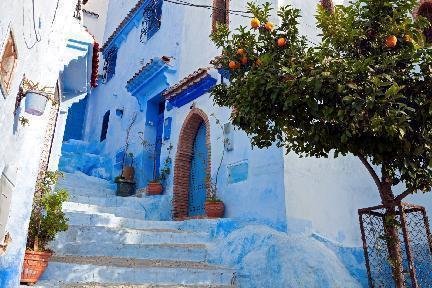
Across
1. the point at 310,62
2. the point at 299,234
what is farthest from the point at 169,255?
the point at 310,62

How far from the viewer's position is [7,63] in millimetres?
4074

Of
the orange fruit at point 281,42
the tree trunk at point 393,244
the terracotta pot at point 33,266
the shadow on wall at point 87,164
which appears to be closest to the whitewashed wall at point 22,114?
the terracotta pot at point 33,266

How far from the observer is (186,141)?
11.3 metres

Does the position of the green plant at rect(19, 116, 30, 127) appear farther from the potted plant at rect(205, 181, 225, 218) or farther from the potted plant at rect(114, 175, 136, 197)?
the potted plant at rect(114, 175, 136, 197)

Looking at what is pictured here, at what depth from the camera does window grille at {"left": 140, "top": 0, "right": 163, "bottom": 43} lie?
1536cm

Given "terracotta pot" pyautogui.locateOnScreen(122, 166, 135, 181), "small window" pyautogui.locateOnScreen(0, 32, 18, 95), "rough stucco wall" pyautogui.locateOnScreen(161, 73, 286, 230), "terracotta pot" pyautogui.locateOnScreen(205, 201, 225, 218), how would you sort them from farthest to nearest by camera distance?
"terracotta pot" pyautogui.locateOnScreen(122, 166, 135, 181), "terracotta pot" pyautogui.locateOnScreen(205, 201, 225, 218), "rough stucco wall" pyautogui.locateOnScreen(161, 73, 286, 230), "small window" pyautogui.locateOnScreen(0, 32, 18, 95)

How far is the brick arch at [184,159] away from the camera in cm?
1066

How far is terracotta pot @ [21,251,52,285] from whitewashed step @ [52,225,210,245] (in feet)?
3.78

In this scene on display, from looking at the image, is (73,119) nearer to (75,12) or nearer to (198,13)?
(198,13)

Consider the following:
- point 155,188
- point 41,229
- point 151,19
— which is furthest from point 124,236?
point 151,19

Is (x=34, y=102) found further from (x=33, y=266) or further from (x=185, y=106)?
(x=185, y=106)

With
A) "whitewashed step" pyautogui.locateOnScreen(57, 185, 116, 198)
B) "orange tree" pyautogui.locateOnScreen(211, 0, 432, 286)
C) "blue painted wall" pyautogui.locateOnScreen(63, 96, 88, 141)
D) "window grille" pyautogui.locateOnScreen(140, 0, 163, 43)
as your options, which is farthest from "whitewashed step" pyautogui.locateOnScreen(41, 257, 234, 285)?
"blue painted wall" pyautogui.locateOnScreen(63, 96, 88, 141)

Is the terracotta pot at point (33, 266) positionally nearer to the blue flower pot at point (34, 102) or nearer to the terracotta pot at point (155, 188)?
the blue flower pot at point (34, 102)

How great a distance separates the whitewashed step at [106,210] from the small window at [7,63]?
4663 mm
